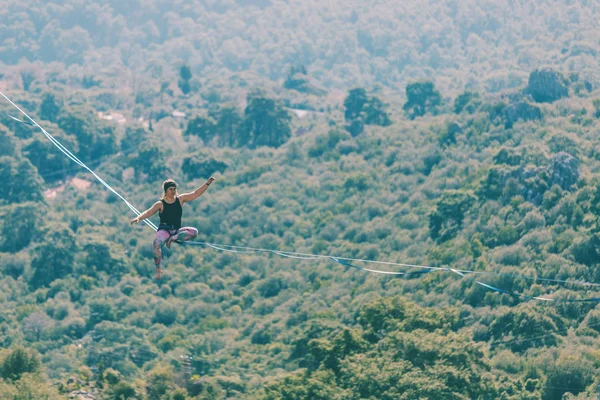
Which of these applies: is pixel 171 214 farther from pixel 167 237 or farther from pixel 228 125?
pixel 228 125

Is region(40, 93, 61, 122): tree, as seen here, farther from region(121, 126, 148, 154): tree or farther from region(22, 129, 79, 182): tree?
region(22, 129, 79, 182): tree

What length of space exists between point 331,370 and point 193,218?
150 feet

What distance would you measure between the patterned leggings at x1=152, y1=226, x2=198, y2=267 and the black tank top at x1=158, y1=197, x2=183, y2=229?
169mm

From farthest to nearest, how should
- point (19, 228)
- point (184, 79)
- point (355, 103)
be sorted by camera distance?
point (184, 79) → point (355, 103) → point (19, 228)

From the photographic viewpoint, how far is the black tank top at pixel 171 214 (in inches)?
1176

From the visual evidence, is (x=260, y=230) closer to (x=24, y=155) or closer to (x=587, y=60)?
(x=24, y=155)

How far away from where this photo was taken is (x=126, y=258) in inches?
3925

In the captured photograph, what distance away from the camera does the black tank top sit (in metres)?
29.9

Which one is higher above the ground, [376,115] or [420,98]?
[420,98]

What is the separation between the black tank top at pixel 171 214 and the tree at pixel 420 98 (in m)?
99.4

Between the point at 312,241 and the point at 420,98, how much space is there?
109 ft

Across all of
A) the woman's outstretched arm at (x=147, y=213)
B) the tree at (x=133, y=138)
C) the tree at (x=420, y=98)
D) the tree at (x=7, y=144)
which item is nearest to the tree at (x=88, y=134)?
the tree at (x=133, y=138)

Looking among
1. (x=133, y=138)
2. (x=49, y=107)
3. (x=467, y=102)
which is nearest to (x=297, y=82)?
(x=49, y=107)

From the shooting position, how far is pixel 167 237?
98.3ft
